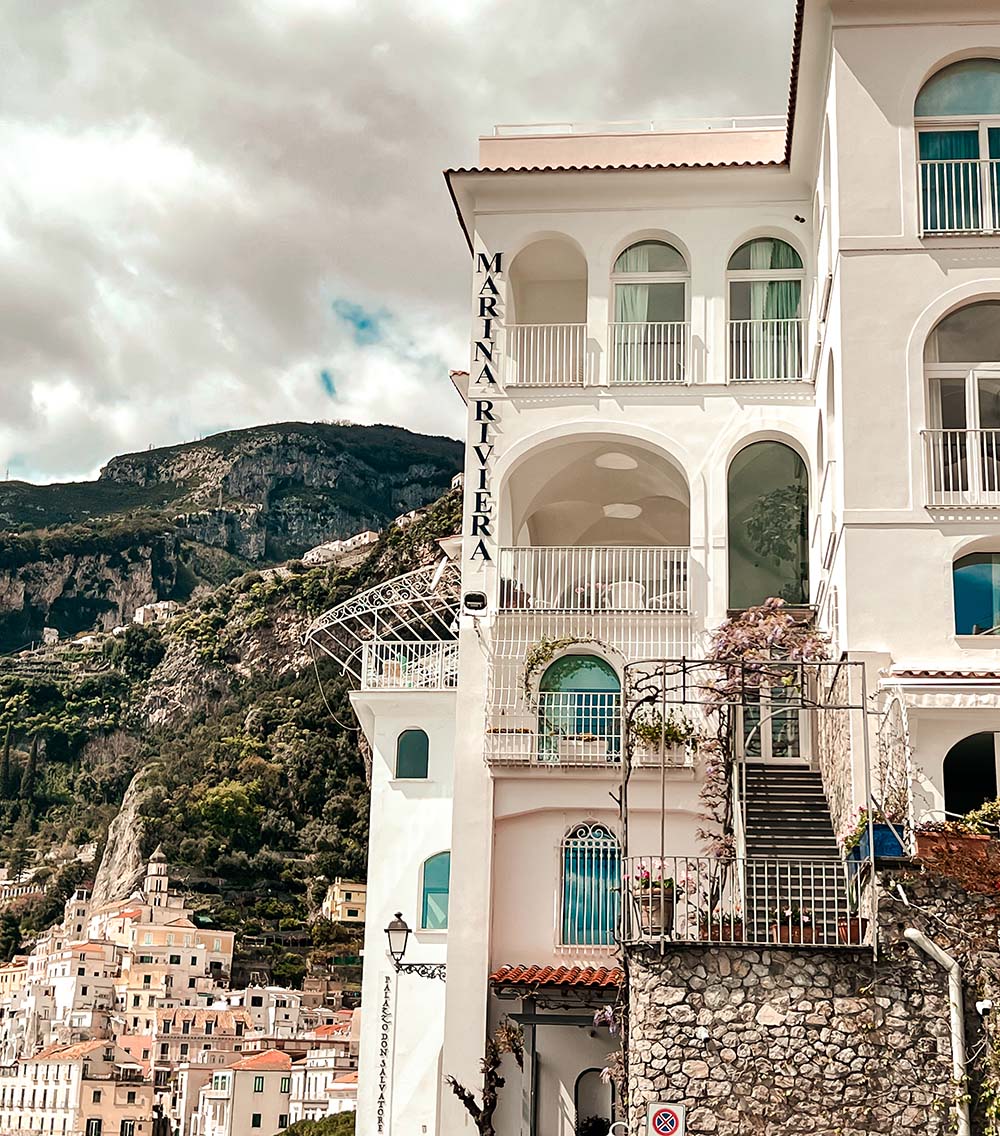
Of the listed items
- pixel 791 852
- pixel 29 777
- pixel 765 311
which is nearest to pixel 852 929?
pixel 791 852

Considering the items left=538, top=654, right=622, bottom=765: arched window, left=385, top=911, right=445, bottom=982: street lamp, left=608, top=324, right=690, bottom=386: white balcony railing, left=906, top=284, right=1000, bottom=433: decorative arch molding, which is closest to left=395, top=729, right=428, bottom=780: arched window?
left=385, top=911, right=445, bottom=982: street lamp

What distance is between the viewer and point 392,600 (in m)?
29.7

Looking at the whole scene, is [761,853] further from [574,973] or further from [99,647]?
[99,647]

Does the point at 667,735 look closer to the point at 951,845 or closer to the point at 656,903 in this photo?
the point at 656,903

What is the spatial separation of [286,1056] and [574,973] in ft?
322

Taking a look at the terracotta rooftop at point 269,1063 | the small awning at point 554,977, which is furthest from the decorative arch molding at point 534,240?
the terracotta rooftop at point 269,1063

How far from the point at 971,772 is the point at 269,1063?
4039 inches

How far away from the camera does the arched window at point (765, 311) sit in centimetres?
2627

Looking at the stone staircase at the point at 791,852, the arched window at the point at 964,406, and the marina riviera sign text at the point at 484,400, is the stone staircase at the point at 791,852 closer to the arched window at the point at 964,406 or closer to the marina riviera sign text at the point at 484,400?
the arched window at the point at 964,406

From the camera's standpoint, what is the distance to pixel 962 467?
21.3 m

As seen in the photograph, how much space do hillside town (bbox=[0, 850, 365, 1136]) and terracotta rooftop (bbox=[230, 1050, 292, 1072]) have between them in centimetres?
10

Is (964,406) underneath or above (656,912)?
above

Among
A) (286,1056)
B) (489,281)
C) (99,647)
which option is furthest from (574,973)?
(99,647)

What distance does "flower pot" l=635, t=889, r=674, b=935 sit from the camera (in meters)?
16.5
